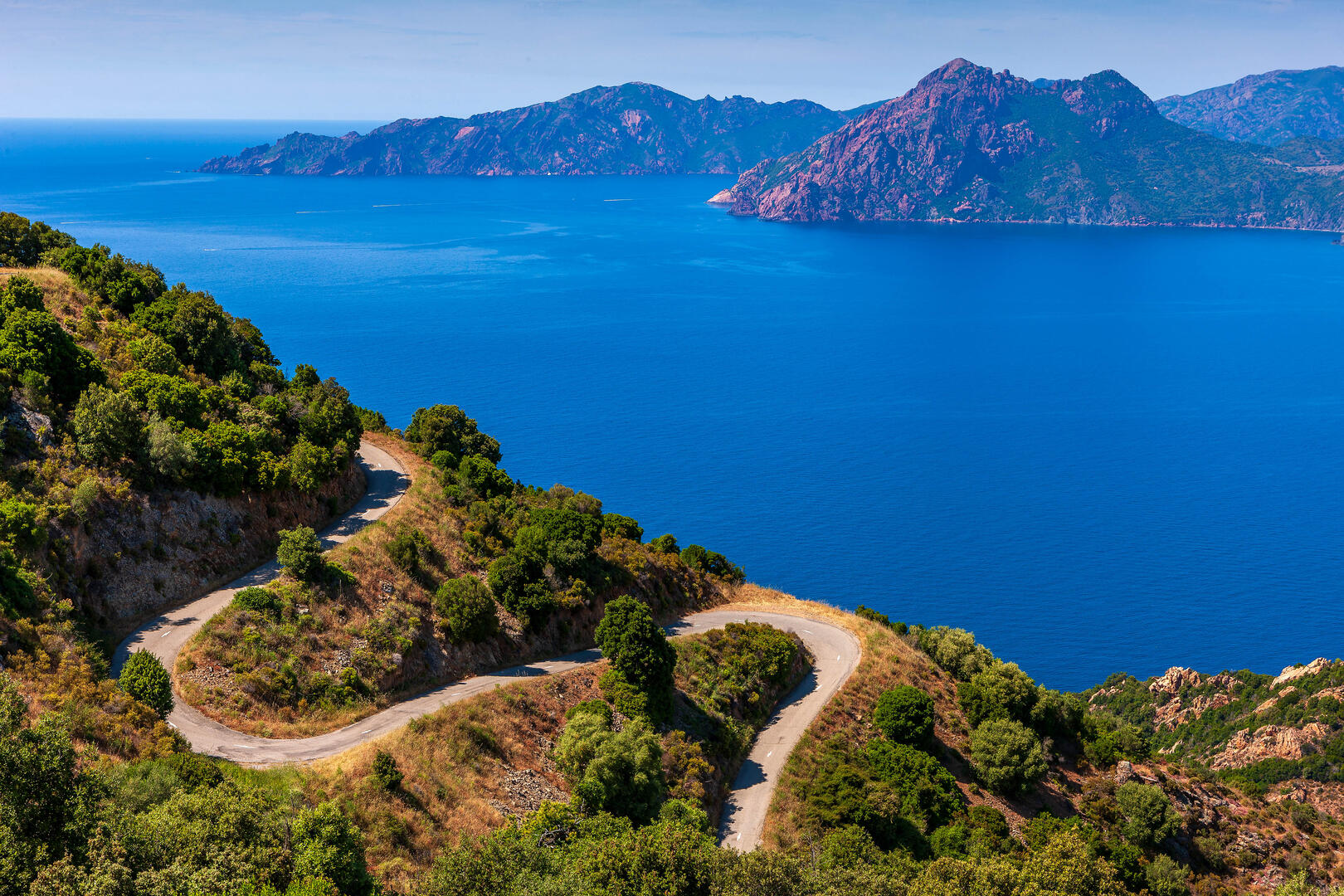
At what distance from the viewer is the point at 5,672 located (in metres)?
40.5

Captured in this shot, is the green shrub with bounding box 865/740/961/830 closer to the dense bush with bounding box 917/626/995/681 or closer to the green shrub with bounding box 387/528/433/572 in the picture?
the dense bush with bounding box 917/626/995/681

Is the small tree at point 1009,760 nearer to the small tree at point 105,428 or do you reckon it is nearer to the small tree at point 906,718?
the small tree at point 906,718

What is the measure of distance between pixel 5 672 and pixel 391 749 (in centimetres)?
1862

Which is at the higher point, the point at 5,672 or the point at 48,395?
the point at 48,395

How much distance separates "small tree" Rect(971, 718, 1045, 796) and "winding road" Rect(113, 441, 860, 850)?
38.5 ft

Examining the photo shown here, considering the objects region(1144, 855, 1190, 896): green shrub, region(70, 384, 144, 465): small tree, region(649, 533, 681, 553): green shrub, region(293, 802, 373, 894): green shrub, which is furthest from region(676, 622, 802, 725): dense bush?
region(70, 384, 144, 465): small tree

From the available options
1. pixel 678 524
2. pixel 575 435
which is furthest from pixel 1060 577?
pixel 575 435

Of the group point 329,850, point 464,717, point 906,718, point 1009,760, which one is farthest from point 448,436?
point 1009,760

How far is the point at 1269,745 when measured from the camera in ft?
294

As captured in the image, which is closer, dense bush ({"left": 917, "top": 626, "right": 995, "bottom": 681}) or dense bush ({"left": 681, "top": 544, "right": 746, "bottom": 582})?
dense bush ({"left": 917, "top": 626, "right": 995, "bottom": 681})

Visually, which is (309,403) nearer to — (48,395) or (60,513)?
(48,395)

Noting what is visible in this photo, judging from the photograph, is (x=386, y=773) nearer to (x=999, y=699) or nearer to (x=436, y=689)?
(x=436, y=689)

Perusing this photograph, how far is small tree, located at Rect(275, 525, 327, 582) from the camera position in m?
57.6

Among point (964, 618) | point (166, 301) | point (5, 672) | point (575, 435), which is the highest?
point (166, 301)
